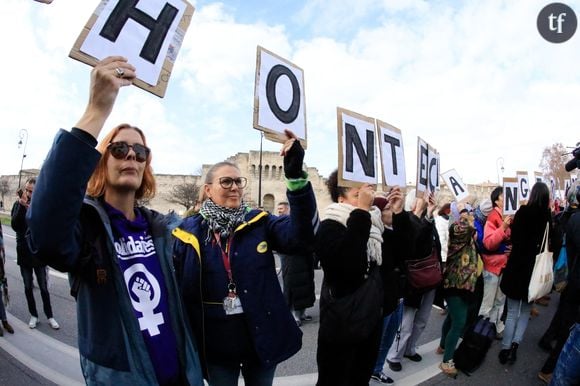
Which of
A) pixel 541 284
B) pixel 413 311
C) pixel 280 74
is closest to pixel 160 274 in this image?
pixel 280 74

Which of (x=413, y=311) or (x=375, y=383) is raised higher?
(x=413, y=311)

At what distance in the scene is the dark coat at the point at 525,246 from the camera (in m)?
4.24

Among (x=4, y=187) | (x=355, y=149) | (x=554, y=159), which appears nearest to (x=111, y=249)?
(x=355, y=149)

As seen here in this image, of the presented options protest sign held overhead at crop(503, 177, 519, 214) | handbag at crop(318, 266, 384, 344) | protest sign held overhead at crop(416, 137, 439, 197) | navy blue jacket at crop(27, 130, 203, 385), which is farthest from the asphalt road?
navy blue jacket at crop(27, 130, 203, 385)

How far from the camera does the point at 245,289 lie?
6.72 feet

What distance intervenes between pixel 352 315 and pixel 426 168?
2.73 metres

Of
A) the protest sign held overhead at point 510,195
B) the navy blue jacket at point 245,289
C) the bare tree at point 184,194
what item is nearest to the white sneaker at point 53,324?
the navy blue jacket at point 245,289

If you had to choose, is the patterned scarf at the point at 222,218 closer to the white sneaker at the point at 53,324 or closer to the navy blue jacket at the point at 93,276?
the navy blue jacket at the point at 93,276

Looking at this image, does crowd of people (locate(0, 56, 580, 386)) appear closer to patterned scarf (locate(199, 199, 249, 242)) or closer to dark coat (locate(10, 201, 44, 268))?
patterned scarf (locate(199, 199, 249, 242))

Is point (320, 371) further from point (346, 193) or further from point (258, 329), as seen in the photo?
point (346, 193)

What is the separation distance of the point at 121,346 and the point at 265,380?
3.41 feet

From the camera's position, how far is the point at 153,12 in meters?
1.91

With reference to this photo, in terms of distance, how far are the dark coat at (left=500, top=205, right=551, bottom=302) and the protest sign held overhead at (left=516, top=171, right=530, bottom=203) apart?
6.82ft

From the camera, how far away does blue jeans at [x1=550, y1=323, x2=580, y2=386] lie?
2.63m
